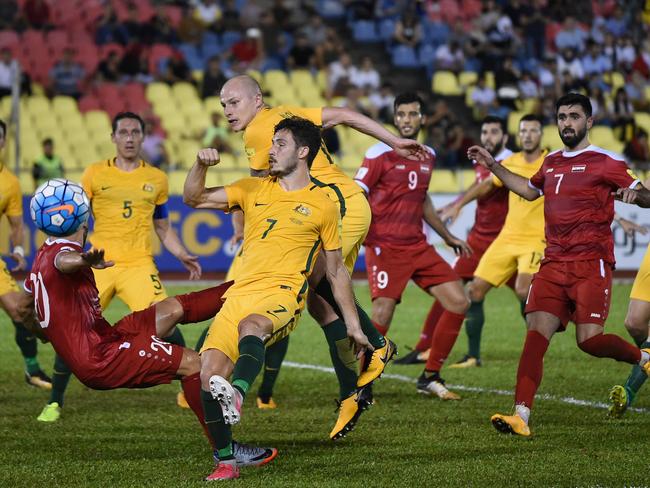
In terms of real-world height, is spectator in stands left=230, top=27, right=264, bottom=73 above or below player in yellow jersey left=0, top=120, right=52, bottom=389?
above

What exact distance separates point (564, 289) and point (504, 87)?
18232 millimetres

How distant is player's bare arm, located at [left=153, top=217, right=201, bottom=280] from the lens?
371 inches

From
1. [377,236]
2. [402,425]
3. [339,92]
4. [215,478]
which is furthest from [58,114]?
[215,478]

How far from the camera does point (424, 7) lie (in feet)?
96.8

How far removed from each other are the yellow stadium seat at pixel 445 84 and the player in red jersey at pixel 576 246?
18.8 m

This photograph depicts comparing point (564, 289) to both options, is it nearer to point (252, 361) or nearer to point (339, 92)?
point (252, 361)

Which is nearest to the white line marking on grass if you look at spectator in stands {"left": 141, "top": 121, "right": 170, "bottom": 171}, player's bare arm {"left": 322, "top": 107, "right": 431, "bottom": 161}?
player's bare arm {"left": 322, "top": 107, "right": 431, "bottom": 161}

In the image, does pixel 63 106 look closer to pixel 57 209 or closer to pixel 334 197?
pixel 334 197

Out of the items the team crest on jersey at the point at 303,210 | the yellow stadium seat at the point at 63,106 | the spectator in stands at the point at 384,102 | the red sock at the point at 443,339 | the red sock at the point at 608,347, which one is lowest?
the red sock at the point at 443,339

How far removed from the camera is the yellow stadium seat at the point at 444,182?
72.0ft

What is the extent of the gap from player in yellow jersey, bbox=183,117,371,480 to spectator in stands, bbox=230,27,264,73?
1798 cm

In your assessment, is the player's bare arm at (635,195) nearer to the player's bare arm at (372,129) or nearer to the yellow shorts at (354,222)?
the player's bare arm at (372,129)

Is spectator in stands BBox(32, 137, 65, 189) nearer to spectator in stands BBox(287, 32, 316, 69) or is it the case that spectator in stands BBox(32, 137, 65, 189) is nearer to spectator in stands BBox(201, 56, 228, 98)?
spectator in stands BBox(201, 56, 228, 98)

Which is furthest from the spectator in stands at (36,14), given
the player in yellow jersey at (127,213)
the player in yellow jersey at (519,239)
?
the player in yellow jersey at (127,213)
